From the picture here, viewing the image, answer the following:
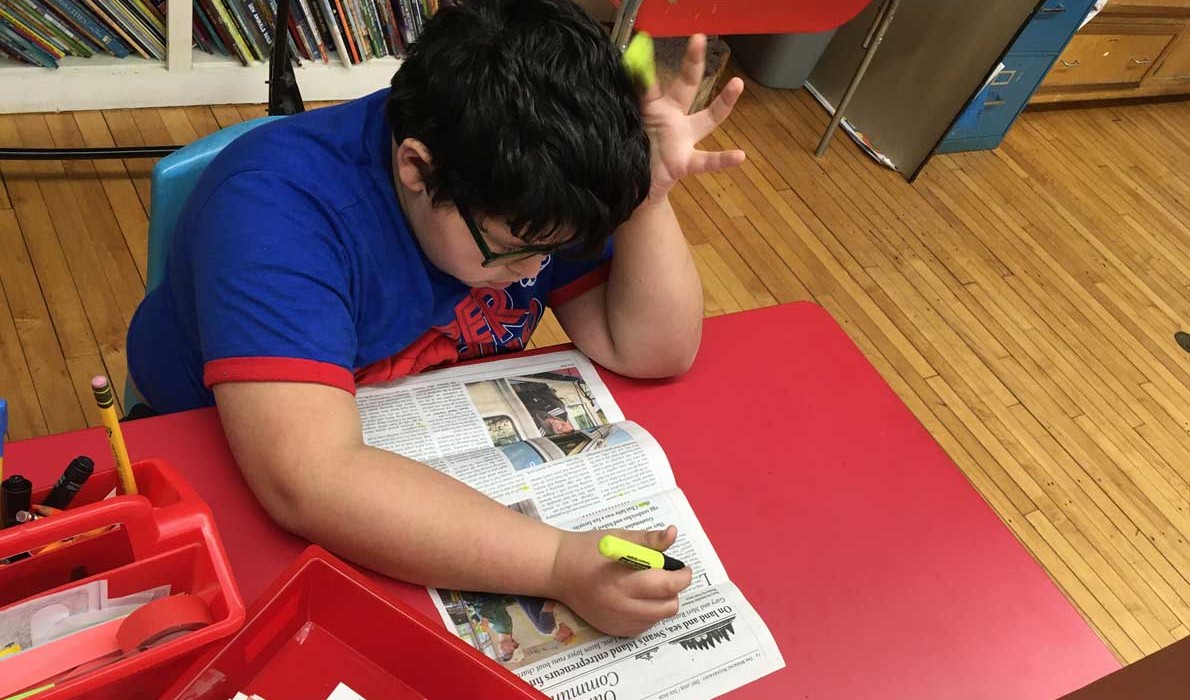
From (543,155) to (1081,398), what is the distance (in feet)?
7.32

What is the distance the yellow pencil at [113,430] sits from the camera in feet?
1.61

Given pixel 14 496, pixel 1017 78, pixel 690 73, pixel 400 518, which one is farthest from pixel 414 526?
pixel 1017 78

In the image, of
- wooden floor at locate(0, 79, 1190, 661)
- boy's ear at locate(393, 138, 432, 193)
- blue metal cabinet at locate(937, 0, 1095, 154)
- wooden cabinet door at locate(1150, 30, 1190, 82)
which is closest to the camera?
boy's ear at locate(393, 138, 432, 193)

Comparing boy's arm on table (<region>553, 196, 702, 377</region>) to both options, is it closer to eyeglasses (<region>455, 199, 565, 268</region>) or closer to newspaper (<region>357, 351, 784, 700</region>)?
newspaper (<region>357, 351, 784, 700</region>)

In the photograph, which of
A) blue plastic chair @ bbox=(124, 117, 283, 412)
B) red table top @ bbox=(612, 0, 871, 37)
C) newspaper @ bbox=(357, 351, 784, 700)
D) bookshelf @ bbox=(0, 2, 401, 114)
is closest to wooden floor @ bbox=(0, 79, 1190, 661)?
bookshelf @ bbox=(0, 2, 401, 114)

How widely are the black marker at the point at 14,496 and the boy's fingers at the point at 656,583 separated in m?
0.44

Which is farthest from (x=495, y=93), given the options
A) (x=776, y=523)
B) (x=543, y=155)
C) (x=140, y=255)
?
(x=140, y=255)

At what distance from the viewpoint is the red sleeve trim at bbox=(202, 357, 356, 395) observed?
67 centimetres

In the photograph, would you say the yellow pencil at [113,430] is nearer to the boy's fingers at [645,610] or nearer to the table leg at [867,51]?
the boy's fingers at [645,610]

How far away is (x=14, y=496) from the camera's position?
532mm

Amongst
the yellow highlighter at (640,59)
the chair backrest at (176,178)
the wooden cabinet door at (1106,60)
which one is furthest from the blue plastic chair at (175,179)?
the wooden cabinet door at (1106,60)

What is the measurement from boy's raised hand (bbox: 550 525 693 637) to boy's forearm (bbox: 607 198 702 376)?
0.86 feet

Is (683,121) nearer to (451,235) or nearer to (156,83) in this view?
(451,235)

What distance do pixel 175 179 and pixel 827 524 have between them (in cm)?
78
